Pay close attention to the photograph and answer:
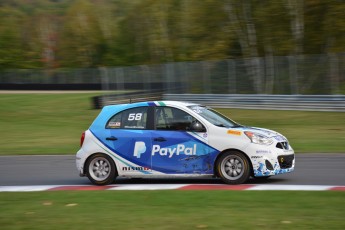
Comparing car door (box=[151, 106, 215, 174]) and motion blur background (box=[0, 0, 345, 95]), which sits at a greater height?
motion blur background (box=[0, 0, 345, 95])

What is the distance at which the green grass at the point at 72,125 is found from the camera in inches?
832


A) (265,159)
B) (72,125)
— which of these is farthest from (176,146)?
(72,125)

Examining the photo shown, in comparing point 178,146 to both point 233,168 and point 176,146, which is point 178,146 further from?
point 233,168

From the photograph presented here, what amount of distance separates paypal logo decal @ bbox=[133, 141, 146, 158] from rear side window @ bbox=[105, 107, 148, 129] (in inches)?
12.3

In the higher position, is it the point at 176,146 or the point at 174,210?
the point at 176,146

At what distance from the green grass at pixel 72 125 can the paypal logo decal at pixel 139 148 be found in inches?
284

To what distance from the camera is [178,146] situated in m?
12.1

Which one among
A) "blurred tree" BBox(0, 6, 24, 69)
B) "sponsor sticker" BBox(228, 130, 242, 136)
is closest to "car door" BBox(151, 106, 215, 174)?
"sponsor sticker" BBox(228, 130, 242, 136)

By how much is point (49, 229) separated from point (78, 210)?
1.29m

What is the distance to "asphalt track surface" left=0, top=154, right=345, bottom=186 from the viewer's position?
41.3ft

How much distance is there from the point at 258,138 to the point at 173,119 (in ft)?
5.26

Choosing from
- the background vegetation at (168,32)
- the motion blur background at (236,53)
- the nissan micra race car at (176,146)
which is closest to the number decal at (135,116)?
the nissan micra race car at (176,146)

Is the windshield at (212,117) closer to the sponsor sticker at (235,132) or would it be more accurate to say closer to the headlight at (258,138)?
the sponsor sticker at (235,132)

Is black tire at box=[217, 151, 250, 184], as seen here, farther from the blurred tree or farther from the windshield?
the blurred tree
